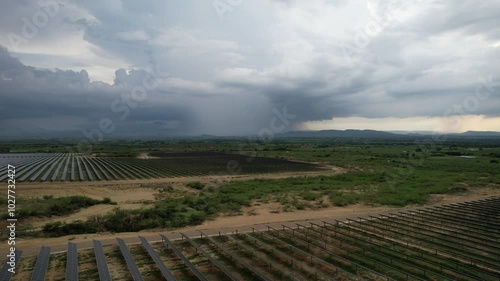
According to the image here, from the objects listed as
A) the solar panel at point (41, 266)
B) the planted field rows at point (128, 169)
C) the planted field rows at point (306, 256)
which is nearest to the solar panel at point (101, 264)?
the planted field rows at point (306, 256)

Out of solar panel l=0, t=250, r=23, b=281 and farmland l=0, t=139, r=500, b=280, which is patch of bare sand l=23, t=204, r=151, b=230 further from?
solar panel l=0, t=250, r=23, b=281

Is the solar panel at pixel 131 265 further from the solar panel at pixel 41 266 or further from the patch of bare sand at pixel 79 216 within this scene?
the patch of bare sand at pixel 79 216

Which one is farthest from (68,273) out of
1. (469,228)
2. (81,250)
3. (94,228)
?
(469,228)

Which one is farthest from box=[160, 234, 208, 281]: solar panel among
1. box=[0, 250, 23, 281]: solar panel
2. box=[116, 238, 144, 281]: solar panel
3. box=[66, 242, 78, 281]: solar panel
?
box=[0, 250, 23, 281]: solar panel

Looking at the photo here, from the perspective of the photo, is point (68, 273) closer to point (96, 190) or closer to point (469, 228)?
point (469, 228)

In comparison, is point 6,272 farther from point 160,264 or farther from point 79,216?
point 79,216

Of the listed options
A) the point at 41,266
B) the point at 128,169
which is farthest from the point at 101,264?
the point at 128,169
